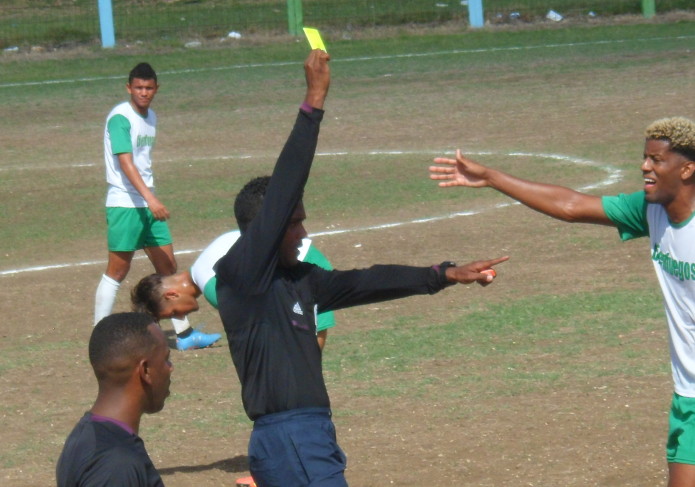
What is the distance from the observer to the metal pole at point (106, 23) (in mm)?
31219

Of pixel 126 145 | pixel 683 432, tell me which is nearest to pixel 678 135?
pixel 683 432

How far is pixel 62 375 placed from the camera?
972 cm

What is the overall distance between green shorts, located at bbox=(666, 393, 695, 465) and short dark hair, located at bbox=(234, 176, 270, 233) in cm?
211

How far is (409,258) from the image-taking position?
12.4 metres

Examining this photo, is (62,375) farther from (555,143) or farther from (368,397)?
(555,143)

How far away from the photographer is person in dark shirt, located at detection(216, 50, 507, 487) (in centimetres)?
482

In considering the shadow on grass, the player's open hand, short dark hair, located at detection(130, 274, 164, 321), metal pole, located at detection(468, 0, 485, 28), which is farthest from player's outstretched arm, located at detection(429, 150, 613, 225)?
metal pole, located at detection(468, 0, 485, 28)

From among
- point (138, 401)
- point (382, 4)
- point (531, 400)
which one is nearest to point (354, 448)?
point (531, 400)

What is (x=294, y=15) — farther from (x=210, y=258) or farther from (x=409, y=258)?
(x=210, y=258)

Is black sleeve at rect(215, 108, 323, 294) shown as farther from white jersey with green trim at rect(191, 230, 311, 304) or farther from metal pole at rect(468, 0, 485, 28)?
metal pole at rect(468, 0, 485, 28)

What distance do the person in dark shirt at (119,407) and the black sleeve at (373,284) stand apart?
101 cm

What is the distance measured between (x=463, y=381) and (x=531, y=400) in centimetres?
63

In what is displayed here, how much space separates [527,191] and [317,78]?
1.76 metres

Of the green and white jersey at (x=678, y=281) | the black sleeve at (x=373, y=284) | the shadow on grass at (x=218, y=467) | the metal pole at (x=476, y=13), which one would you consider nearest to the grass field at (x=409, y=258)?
the shadow on grass at (x=218, y=467)
